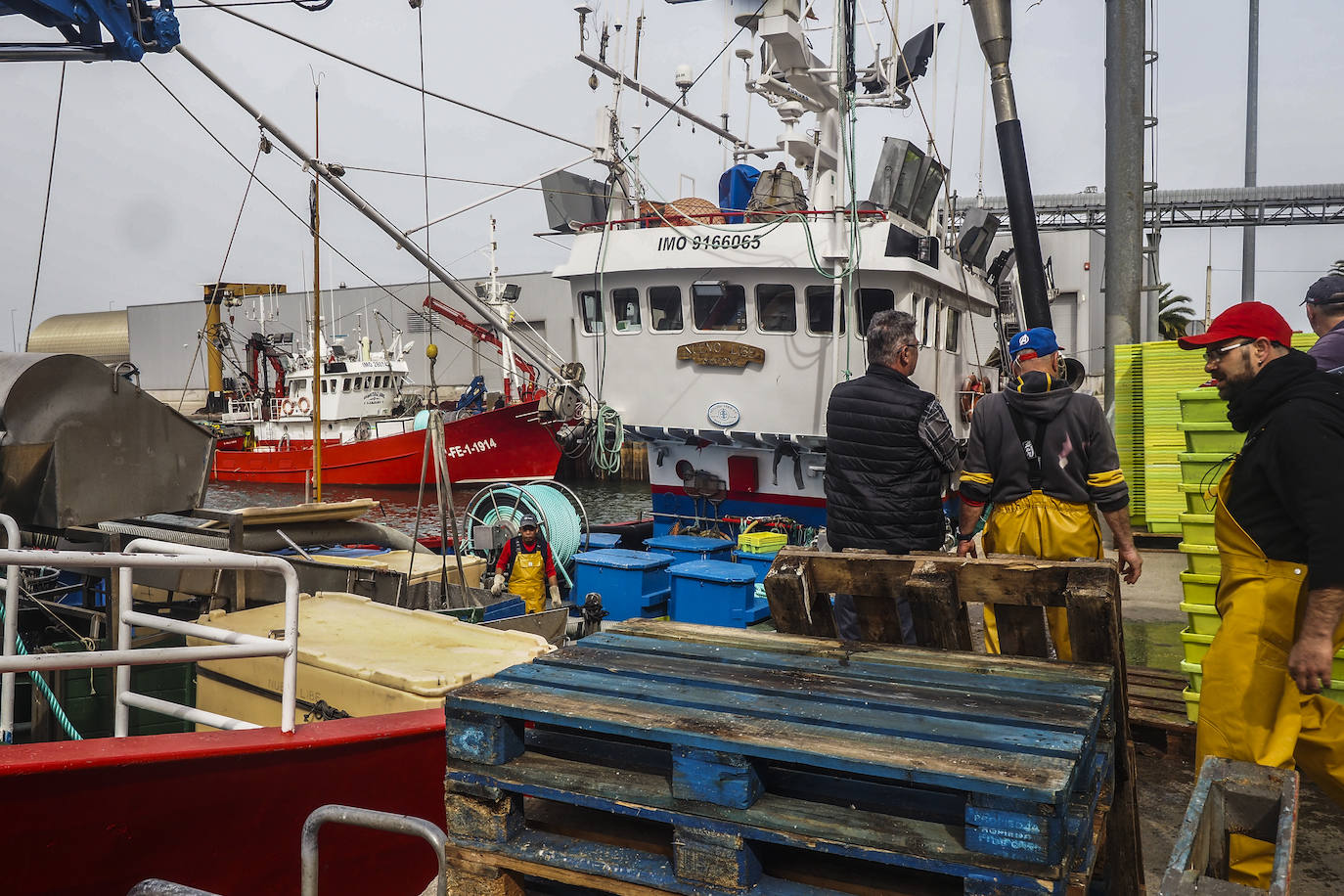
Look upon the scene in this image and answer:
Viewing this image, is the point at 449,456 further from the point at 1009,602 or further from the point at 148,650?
the point at 1009,602

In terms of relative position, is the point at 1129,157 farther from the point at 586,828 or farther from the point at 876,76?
the point at 586,828

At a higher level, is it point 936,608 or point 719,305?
point 719,305

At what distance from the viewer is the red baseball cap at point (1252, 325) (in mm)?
3266

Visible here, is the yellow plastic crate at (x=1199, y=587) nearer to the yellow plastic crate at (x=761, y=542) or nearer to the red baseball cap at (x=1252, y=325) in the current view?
the red baseball cap at (x=1252, y=325)

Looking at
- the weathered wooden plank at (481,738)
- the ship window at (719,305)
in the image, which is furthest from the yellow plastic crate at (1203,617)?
the ship window at (719,305)

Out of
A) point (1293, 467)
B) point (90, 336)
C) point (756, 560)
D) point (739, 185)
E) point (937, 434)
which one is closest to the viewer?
point (1293, 467)

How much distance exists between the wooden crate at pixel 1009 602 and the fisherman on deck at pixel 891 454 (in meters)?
1.04

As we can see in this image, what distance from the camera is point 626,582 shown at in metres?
9.32

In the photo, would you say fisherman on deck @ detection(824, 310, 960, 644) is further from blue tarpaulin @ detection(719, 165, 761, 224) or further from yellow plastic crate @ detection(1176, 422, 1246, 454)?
blue tarpaulin @ detection(719, 165, 761, 224)

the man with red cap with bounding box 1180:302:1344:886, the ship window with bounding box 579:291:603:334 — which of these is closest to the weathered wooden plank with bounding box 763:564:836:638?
the man with red cap with bounding box 1180:302:1344:886

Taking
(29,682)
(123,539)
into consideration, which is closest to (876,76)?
(123,539)

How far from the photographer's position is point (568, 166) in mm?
12539

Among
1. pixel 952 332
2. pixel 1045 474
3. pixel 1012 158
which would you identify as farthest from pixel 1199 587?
pixel 952 332

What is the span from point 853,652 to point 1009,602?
0.60 metres
